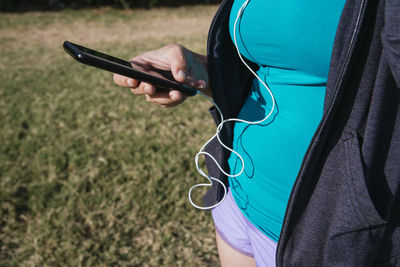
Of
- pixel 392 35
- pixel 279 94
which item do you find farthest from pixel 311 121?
pixel 392 35

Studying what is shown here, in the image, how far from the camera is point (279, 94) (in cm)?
104

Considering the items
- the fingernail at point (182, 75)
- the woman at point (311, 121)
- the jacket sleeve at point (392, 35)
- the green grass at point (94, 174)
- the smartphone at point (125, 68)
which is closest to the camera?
the jacket sleeve at point (392, 35)

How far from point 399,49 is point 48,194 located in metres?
2.91

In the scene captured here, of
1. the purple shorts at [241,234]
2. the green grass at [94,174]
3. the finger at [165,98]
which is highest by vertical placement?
the finger at [165,98]

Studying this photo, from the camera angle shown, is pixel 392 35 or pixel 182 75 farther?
pixel 182 75

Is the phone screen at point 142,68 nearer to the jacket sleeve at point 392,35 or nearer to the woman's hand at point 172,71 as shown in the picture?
the woman's hand at point 172,71

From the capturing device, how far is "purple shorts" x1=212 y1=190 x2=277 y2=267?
115cm

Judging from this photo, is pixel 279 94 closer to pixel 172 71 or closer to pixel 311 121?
pixel 311 121

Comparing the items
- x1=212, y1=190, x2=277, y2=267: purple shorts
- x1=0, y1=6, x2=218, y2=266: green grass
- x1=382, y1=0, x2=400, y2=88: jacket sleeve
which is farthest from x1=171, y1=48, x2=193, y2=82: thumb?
x1=0, y1=6, x2=218, y2=266: green grass

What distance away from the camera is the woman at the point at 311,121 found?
784mm

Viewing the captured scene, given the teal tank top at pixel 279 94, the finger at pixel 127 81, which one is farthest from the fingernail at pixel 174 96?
the teal tank top at pixel 279 94

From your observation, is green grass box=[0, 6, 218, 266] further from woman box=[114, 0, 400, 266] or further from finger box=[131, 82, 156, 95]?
finger box=[131, 82, 156, 95]

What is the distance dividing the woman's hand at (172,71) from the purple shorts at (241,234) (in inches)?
18.1

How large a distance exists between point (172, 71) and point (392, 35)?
671 millimetres
